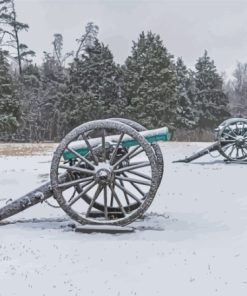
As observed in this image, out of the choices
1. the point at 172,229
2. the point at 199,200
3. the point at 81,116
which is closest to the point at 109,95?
the point at 81,116

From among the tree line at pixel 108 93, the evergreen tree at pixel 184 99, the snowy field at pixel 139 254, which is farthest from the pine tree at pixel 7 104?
the snowy field at pixel 139 254

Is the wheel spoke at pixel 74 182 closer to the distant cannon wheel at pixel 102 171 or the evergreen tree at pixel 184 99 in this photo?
the distant cannon wheel at pixel 102 171

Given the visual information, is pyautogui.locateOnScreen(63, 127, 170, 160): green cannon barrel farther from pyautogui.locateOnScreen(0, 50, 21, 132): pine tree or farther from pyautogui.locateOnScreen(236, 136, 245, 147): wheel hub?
pyautogui.locateOnScreen(0, 50, 21, 132): pine tree

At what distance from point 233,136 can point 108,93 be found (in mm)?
24972

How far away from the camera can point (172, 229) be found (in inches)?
293

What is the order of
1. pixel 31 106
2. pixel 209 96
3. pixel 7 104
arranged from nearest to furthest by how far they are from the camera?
1. pixel 7 104
2. pixel 31 106
3. pixel 209 96

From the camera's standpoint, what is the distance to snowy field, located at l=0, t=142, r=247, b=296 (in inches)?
198

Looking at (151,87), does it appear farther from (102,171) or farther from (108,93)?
(102,171)

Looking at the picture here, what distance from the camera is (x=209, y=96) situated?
165 ft

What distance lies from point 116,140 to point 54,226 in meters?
1.55

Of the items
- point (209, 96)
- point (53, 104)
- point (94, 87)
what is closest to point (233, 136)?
point (94, 87)

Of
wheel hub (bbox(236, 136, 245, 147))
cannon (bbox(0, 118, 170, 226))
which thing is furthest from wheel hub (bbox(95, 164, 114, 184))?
wheel hub (bbox(236, 136, 245, 147))

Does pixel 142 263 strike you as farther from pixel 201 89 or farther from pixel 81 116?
pixel 201 89

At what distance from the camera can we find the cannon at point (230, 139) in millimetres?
17969
